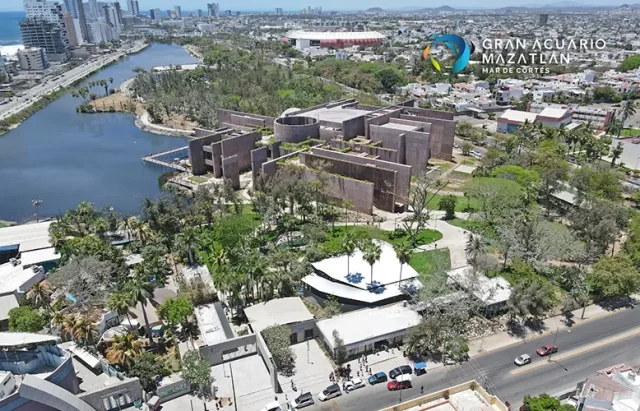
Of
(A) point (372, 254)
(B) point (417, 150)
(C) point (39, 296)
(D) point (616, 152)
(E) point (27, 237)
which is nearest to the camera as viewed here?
(C) point (39, 296)

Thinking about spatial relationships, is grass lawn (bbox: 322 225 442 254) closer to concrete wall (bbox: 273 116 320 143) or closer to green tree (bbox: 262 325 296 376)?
green tree (bbox: 262 325 296 376)

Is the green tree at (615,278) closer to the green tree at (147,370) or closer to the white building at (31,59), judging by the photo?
the green tree at (147,370)

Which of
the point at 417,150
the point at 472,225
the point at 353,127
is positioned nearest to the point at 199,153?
the point at 353,127

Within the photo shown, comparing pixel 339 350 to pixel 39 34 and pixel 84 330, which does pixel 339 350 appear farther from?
pixel 39 34

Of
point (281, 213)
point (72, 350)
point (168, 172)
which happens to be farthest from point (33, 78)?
point (72, 350)

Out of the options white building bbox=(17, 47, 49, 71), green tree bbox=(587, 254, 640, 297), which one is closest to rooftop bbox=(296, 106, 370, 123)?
green tree bbox=(587, 254, 640, 297)

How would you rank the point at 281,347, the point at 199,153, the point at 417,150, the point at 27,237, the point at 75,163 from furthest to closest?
the point at 75,163 → the point at 199,153 → the point at 417,150 → the point at 27,237 → the point at 281,347

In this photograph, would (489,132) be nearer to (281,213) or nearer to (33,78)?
(281,213)
